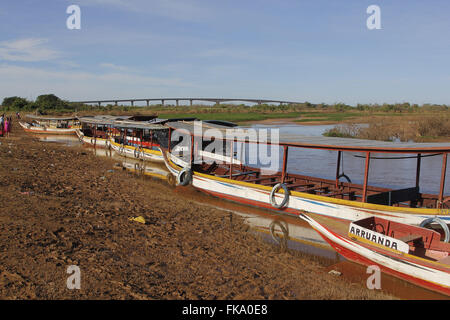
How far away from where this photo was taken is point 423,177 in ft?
58.7

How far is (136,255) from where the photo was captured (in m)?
6.42

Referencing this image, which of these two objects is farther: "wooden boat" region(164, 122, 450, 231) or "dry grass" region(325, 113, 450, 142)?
"dry grass" region(325, 113, 450, 142)

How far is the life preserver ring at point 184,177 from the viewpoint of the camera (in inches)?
555

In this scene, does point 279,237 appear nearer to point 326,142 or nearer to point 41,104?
point 326,142

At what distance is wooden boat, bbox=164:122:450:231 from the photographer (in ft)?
28.8

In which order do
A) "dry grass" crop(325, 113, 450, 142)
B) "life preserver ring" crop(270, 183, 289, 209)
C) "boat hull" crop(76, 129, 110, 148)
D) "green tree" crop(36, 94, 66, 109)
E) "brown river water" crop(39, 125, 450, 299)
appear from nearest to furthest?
"brown river water" crop(39, 125, 450, 299)
"life preserver ring" crop(270, 183, 289, 209)
"boat hull" crop(76, 129, 110, 148)
"dry grass" crop(325, 113, 450, 142)
"green tree" crop(36, 94, 66, 109)

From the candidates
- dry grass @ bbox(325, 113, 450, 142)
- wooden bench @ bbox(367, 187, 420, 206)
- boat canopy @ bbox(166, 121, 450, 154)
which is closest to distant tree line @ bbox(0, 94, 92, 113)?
dry grass @ bbox(325, 113, 450, 142)

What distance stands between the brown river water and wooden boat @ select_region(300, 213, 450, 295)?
287mm

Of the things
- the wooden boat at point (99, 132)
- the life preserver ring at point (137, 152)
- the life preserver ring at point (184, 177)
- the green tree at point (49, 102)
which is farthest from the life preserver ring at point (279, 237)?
the green tree at point (49, 102)

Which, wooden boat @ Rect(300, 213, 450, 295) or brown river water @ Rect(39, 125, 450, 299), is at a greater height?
wooden boat @ Rect(300, 213, 450, 295)

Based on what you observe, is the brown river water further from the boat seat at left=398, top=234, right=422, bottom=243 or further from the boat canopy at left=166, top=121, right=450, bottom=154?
the boat canopy at left=166, top=121, right=450, bottom=154

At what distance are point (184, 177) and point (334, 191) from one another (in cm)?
590

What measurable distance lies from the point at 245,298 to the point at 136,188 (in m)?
8.07

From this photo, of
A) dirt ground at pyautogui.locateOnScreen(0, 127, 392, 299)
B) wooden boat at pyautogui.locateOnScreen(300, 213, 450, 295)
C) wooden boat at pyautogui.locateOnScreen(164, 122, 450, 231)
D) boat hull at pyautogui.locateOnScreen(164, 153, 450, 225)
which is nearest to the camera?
dirt ground at pyautogui.locateOnScreen(0, 127, 392, 299)
